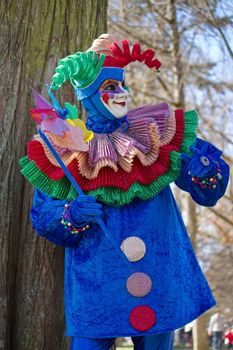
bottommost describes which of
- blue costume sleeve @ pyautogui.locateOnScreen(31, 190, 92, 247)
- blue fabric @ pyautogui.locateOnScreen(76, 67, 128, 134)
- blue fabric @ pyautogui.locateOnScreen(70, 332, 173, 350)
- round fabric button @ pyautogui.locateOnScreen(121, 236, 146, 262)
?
blue fabric @ pyautogui.locateOnScreen(70, 332, 173, 350)

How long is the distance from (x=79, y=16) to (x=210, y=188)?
4.61ft

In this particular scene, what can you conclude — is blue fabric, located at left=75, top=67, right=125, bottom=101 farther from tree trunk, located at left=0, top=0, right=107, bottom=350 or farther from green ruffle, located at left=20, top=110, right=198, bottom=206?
tree trunk, located at left=0, top=0, right=107, bottom=350

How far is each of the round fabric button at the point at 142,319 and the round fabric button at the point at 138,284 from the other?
66 millimetres

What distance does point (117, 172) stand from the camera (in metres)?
3.17

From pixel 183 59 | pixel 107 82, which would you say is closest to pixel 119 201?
pixel 107 82

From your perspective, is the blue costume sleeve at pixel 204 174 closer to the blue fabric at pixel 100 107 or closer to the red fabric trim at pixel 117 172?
the red fabric trim at pixel 117 172

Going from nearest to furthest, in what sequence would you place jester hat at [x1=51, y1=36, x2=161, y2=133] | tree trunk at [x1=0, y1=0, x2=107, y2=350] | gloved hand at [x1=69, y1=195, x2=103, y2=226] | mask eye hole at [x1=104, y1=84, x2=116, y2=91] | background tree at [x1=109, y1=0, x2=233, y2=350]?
gloved hand at [x1=69, y1=195, x2=103, y2=226] → jester hat at [x1=51, y1=36, x2=161, y2=133] → mask eye hole at [x1=104, y1=84, x2=116, y2=91] → tree trunk at [x1=0, y1=0, x2=107, y2=350] → background tree at [x1=109, y1=0, x2=233, y2=350]

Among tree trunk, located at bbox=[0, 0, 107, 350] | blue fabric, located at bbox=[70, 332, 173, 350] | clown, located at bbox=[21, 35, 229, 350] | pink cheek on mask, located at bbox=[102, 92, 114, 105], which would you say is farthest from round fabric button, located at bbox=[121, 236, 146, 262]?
tree trunk, located at bbox=[0, 0, 107, 350]

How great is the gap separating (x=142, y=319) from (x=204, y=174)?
66 cm

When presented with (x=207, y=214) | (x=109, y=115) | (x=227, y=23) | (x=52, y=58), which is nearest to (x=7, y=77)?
(x=52, y=58)

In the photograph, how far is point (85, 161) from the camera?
3.18 metres

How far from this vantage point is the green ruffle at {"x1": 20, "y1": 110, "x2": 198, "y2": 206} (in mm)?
3131

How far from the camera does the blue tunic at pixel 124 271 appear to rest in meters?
3.08

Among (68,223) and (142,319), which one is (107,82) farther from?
(142,319)
